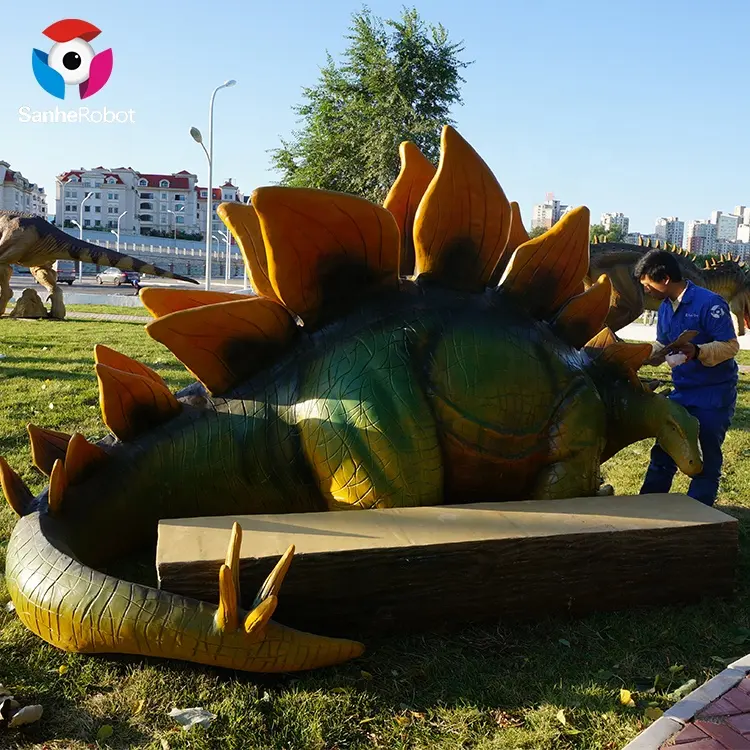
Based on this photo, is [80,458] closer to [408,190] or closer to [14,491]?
[14,491]

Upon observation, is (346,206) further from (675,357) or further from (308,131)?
(308,131)

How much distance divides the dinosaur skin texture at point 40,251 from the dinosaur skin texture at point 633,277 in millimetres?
7547

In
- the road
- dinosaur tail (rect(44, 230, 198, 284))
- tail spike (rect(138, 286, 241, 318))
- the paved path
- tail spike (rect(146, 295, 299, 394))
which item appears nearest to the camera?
tail spike (rect(146, 295, 299, 394))

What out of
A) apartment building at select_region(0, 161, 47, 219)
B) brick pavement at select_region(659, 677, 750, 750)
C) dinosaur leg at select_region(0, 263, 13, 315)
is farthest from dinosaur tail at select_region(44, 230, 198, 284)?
apartment building at select_region(0, 161, 47, 219)

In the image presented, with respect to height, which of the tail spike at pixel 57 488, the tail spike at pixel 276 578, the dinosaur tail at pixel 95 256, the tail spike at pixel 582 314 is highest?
the dinosaur tail at pixel 95 256

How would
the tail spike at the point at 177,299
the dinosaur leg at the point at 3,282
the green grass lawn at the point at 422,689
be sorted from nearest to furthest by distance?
the green grass lawn at the point at 422,689, the tail spike at the point at 177,299, the dinosaur leg at the point at 3,282

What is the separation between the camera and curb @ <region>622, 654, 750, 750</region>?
1916 mm

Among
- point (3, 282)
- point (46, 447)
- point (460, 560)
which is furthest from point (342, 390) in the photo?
point (3, 282)

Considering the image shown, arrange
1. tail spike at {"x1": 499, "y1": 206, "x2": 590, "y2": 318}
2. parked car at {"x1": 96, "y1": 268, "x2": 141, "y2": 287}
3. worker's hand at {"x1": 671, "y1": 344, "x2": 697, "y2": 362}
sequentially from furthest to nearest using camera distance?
parked car at {"x1": 96, "y1": 268, "x2": 141, "y2": 287} → worker's hand at {"x1": 671, "y1": 344, "x2": 697, "y2": 362} → tail spike at {"x1": 499, "y1": 206, "x2": 590, "y2": 318}

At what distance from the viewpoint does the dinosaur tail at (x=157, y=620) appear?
1950 millimetres

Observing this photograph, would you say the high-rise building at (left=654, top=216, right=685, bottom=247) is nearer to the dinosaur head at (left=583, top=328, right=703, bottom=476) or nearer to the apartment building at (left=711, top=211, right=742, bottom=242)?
the apartment building at (left=711, top=211, right=742, bottom=242)

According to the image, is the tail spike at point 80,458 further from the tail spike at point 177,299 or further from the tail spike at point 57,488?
the tail spike at point 177,299

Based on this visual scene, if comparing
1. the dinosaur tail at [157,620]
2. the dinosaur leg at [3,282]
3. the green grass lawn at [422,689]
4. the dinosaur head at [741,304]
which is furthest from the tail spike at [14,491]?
the dinosaur leg at [3,282]

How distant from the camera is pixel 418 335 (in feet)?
8.63
